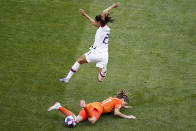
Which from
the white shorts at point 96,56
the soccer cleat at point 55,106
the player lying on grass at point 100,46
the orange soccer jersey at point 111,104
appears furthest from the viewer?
the white shorts at point 96,56

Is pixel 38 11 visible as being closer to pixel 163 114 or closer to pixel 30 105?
pixel 30 105

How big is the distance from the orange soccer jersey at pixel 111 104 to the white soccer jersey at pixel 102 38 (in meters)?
1.33

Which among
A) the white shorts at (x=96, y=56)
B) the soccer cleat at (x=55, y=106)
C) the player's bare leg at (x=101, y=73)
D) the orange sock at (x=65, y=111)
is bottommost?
the orange sock at (x=65, y=111)

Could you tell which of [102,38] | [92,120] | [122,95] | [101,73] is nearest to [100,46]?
[102,38]

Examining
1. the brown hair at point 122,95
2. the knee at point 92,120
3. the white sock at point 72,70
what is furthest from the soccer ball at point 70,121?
the white sock at point 72,70

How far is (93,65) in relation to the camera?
29.8 ft

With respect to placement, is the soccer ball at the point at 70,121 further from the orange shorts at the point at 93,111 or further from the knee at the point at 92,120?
the knee at the point at 92,120

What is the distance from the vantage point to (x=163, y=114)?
7453mm

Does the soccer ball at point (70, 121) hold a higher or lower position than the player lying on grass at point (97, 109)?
lower

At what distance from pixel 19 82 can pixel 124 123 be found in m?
3.01

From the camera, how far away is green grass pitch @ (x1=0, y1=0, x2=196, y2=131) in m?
7.26

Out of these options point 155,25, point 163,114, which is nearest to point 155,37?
point 155,25

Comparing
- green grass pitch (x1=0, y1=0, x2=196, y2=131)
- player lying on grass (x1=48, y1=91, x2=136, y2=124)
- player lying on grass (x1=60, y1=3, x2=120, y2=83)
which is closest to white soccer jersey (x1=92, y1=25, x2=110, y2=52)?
player lying on grass (x1=60, y1=3, x2=120, y2=83)

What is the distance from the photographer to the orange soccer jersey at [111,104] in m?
7.21
